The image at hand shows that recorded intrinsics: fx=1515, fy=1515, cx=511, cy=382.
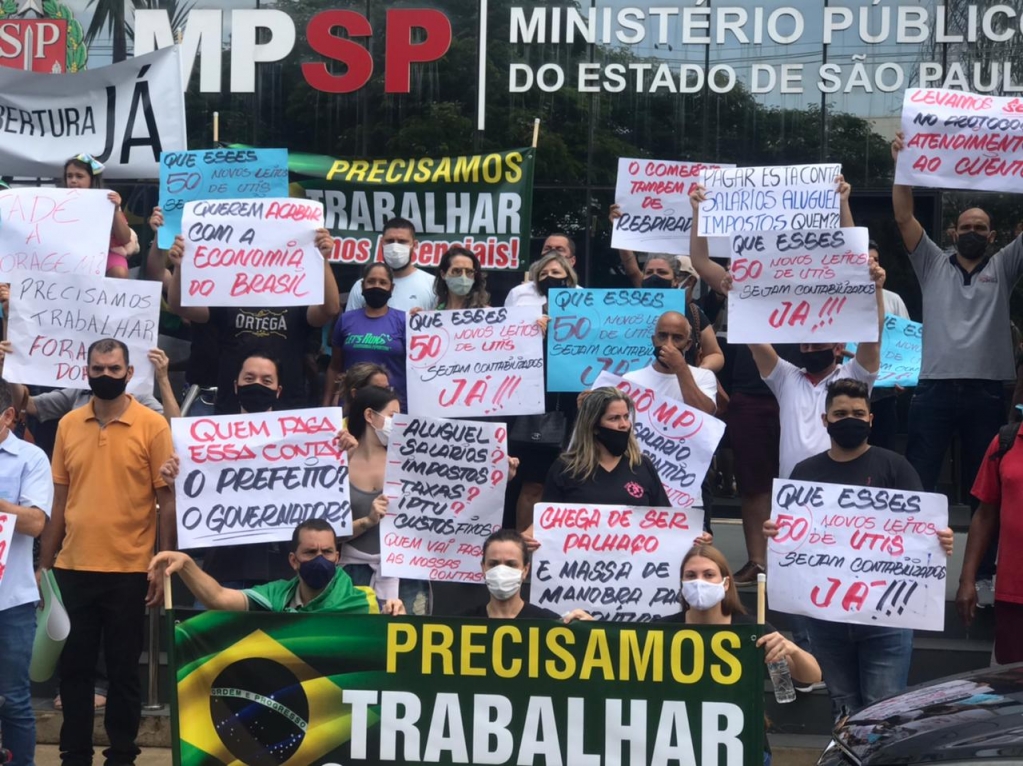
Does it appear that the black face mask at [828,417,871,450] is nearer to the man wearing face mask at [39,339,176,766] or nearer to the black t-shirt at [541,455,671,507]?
the black t-shirt at [541,455,671,507]

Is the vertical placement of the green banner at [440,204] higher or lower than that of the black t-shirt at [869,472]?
higher

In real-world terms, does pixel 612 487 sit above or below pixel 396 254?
below

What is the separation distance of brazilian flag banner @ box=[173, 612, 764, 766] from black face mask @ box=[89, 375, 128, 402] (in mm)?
1735

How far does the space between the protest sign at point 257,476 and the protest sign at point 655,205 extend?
119 inches

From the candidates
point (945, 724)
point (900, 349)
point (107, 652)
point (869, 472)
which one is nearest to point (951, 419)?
point (900, 349)

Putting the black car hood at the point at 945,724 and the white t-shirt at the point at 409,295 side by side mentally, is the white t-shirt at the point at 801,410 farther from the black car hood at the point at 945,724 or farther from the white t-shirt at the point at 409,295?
the white t-shirt at the point at 409,295

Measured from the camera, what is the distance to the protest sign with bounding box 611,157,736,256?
30.1 ft

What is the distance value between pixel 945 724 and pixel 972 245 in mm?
3719

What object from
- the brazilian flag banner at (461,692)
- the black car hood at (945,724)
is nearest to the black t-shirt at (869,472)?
the black car hood at (945,724)

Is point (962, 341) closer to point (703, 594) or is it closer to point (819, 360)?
point (819, 360)

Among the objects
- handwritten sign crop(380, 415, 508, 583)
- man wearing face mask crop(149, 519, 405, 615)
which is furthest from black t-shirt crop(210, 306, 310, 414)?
man wearing face mask crop(149, 519, 405, 615)

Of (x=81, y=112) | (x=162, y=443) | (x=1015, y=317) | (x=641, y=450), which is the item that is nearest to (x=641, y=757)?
(x=641, y=450)

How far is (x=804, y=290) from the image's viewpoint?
7621 mm

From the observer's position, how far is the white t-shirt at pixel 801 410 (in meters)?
7.32
